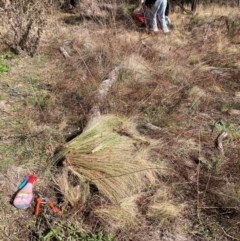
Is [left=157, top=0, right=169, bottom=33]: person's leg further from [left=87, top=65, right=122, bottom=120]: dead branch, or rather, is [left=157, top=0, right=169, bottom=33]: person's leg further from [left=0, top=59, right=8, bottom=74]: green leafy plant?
[left=0, top=59, right=8, bottom=74]: green leafy plant

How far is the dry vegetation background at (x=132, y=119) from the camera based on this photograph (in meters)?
2.22

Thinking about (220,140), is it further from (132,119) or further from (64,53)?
(64,53)

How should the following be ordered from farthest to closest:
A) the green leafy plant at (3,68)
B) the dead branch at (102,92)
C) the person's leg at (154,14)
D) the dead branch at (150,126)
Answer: the person's leg at (154,14)
the green leafy plant at (3,68)
the dead branch at (102,92)
the dead branch at (150,126)

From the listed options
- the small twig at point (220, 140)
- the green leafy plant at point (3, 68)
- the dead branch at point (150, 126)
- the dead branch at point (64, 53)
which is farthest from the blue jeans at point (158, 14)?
the small twig at point (220, 140)

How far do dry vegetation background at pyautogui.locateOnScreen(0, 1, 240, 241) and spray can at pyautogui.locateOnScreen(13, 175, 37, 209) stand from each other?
0.05 m

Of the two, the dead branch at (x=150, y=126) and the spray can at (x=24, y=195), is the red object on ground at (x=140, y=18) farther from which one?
the spray can at (x=24, y=195)

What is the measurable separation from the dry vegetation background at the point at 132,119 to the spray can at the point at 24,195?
0.05 m

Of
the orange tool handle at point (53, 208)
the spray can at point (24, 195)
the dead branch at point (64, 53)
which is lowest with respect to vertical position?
the orange tool handle at point (53, 208)

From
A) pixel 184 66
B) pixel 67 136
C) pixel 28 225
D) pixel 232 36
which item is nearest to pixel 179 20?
pixel 232 36

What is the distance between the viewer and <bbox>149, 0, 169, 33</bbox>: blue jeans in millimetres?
6227

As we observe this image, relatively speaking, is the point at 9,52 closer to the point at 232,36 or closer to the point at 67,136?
the point at 67,136

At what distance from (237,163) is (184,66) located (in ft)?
7.48

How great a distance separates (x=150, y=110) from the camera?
11.8 feet

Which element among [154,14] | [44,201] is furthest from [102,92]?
[154,14]
